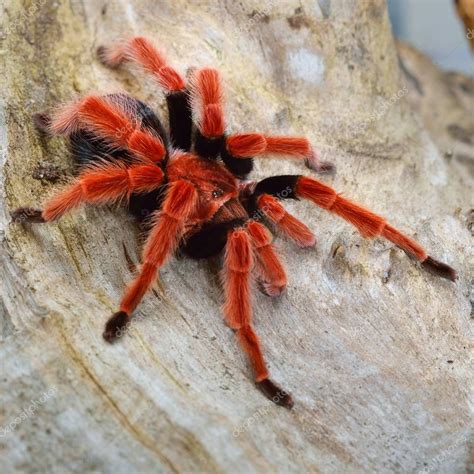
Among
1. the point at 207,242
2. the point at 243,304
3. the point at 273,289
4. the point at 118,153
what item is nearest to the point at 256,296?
the point at 273,289

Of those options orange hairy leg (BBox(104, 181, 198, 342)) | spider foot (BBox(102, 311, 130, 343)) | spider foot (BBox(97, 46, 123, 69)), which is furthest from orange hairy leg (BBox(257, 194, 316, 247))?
spider foot (BBox(97, 46, 123, 69))

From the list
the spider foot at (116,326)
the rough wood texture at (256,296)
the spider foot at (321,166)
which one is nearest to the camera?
the rough wood texture at (256,296)

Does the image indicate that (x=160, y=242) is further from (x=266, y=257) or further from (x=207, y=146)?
(x=207, y=146)

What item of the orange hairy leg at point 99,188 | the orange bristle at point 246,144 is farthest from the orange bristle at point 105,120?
the orange bristle at point 246,144

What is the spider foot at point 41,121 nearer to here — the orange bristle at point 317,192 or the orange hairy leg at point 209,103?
the orange hairy leg at point 209,103

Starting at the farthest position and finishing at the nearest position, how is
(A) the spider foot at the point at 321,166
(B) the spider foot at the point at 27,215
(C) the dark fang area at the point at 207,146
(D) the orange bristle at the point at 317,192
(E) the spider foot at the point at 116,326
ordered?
1. (A) the spider foot at the point at 321,166
2. (C) the dark fang area at the point at 207,146
3. (D) the orange bristle at the point at 317,192
4. (B) the spider foot at the point at 27,215
5. (E) the spider foot at the point at 116,326

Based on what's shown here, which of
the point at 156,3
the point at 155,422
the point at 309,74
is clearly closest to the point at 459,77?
the point at 309,74

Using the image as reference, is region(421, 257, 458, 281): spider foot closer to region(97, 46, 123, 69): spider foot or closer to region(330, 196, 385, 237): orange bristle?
region(330, 196, 385, 237): orange bristle
